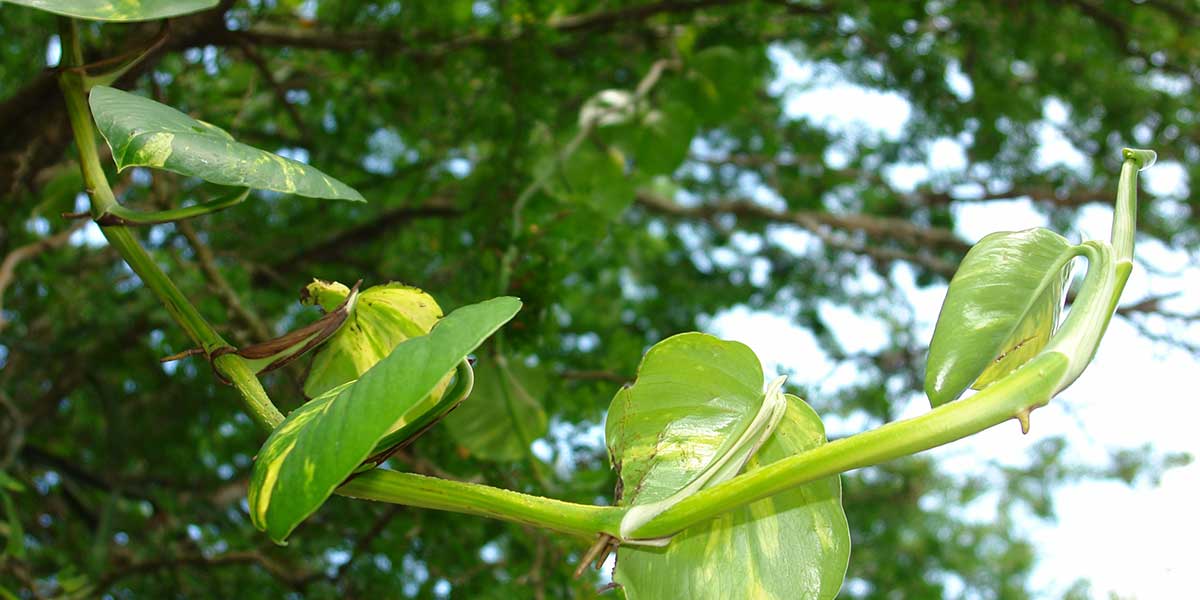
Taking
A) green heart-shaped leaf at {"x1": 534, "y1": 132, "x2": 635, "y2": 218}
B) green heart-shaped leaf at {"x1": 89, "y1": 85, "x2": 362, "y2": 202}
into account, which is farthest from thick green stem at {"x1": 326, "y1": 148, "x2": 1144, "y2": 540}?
green heart-shaped leaf at {"x1": 534, "y1": 132, "x2": 635, "y2": 218}

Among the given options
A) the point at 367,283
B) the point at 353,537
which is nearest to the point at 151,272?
the point at 353,537

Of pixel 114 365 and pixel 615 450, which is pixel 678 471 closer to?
pixel 615 450

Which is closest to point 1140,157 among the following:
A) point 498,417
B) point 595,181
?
point 498,417

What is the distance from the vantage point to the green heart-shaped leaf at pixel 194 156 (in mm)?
324

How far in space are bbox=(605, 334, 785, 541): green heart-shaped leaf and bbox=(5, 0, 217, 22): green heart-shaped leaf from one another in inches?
9.2

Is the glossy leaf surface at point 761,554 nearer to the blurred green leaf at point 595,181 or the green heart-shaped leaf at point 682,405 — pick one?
the green heart-shaped leaf at point 682,405

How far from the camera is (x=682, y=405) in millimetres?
430

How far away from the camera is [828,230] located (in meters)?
1.59

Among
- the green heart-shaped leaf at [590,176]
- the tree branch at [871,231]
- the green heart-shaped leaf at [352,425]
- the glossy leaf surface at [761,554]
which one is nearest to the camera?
the green heart-shaped leaf at [352,425]

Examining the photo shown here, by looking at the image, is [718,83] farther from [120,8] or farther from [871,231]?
[120,8]

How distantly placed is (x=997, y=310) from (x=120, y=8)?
0.35 m

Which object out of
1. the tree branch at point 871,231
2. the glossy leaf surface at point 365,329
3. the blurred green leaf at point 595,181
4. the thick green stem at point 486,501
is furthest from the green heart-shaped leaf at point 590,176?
the thick green stem at point 486,501

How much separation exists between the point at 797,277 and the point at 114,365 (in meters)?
1.01

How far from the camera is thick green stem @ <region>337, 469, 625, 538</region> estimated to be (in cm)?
33
